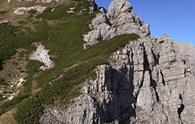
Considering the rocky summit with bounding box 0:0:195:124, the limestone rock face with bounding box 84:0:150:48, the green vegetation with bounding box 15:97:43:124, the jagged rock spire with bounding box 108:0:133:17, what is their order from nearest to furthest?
the green vegetation with bounding box 15:97:43:124 → the rocky summit with bounding box 0:0:195:124 → the limestone rock face with bounding box 84:0:150:48 → the jagged rock spire with bounding box 108:0:133:17

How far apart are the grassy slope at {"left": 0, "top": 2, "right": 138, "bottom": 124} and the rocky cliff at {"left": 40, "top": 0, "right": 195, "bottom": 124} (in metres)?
1.49

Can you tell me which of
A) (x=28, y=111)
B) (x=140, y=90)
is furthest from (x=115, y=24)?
(x=28, y=111)

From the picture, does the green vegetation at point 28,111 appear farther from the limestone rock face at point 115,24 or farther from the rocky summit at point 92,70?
the limestone rock face at point 115,24

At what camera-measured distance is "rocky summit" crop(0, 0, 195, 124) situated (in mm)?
50344

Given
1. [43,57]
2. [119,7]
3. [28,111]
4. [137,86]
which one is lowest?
[28,111]

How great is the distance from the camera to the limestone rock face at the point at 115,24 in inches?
2785

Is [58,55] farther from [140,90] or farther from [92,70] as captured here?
[140,90]

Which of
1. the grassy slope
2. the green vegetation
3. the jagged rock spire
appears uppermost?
the jagged rock spire

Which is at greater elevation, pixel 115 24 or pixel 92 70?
pixel 115 24

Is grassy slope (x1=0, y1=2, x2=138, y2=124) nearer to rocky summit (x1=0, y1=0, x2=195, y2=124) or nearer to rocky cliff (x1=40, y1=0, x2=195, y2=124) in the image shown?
rocky summit (x1=0, y1=0, x2=195, y2=124)

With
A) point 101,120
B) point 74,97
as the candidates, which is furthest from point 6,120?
point 101,120

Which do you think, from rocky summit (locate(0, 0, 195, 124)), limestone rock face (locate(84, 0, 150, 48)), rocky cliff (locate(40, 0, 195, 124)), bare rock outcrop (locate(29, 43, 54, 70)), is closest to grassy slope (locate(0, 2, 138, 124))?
rocky summit (locate(0, 0, 195, 124))

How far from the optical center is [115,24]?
76000mm

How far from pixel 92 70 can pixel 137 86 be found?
32.0 ft
